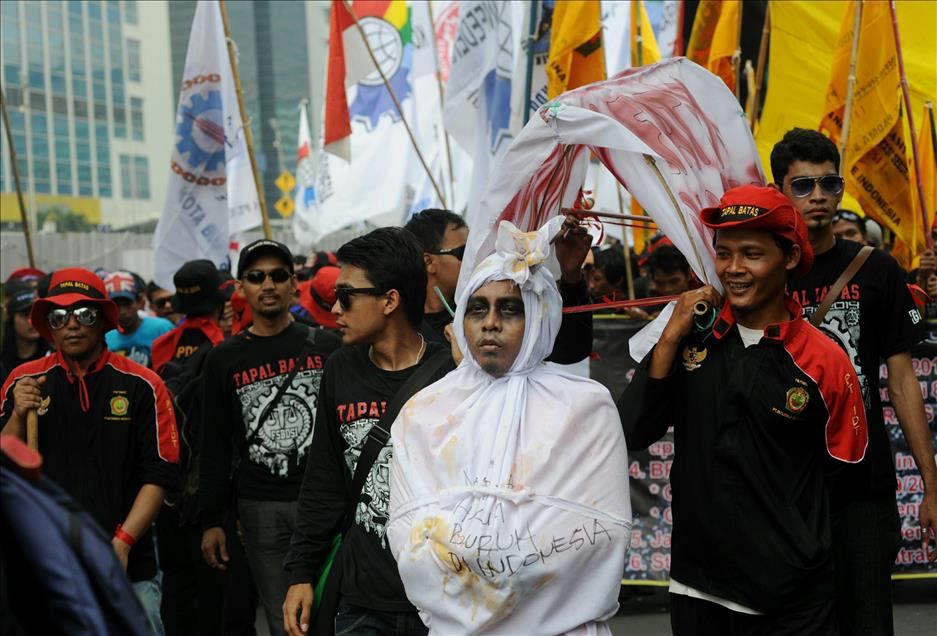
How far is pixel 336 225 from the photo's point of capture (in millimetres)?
21000

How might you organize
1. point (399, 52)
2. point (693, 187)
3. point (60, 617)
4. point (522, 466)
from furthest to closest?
1. point (399, 52)
2. point (693, 187)
3. point (522, 466)
4. point (60, 617)

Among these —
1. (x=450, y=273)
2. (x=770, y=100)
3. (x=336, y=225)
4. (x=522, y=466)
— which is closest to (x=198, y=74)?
(x=770, y=100)

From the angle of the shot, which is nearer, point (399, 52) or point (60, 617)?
point (60, 617)

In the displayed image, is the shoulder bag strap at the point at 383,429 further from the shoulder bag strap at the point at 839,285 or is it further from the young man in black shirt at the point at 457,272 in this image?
the shoulder bag strap at the point at 839,285

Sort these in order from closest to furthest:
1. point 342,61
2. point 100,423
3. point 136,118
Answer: point 100,423 → point 342,61 → point 136,118

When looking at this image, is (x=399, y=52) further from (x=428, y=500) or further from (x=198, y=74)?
(x=428, y=500)

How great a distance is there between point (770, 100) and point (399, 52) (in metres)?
6.68

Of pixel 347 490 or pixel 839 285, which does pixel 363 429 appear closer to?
pixel 347 490

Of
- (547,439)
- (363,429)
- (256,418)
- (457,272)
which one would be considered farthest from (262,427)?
(547,439)

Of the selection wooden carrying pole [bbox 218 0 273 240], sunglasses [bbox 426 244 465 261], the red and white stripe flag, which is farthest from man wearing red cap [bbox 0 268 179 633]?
the red and white stripe flag

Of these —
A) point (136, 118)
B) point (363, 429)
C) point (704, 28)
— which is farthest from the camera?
point (136, 118)

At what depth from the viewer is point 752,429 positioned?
3.87 m

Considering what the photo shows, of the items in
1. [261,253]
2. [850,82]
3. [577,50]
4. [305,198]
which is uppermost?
[305,198]

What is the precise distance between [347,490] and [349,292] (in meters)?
0.73
